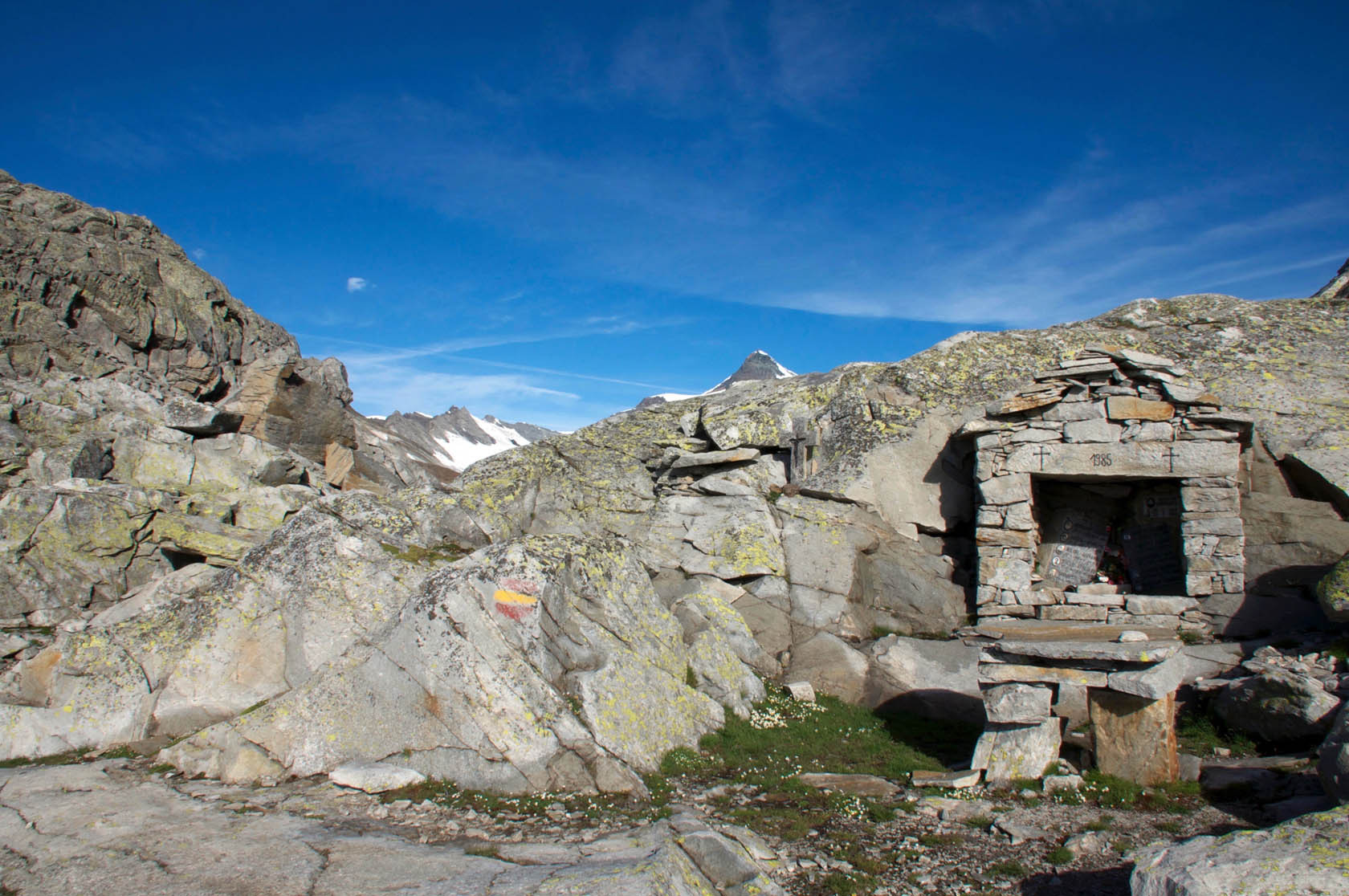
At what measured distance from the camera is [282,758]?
8.30m

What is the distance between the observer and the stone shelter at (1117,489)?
533 inches

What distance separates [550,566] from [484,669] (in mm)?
1771

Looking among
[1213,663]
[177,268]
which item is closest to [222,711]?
[1213,663]

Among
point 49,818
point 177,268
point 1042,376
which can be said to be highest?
point 177,268

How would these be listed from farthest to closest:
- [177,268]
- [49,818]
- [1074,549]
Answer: [177,268]
[1074,549]
[49,818]

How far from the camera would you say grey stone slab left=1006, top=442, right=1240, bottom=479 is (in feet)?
44.7

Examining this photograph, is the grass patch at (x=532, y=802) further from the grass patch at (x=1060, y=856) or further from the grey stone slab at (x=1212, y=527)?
the grey stone slab at (x=1212, y=527)

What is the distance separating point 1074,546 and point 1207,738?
6.25m

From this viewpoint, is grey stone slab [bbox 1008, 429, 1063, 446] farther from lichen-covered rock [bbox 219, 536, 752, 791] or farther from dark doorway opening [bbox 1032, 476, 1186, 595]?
lichen-covered rock [bbox 219, 536, 752, 791]

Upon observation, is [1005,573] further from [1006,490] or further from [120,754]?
[120,754]

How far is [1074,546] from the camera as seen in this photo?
15.9m

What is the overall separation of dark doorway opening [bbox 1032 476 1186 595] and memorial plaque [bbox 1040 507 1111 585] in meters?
0.01

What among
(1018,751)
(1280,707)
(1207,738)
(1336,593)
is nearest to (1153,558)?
(1336,593)

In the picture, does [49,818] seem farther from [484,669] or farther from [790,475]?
[790,475]
